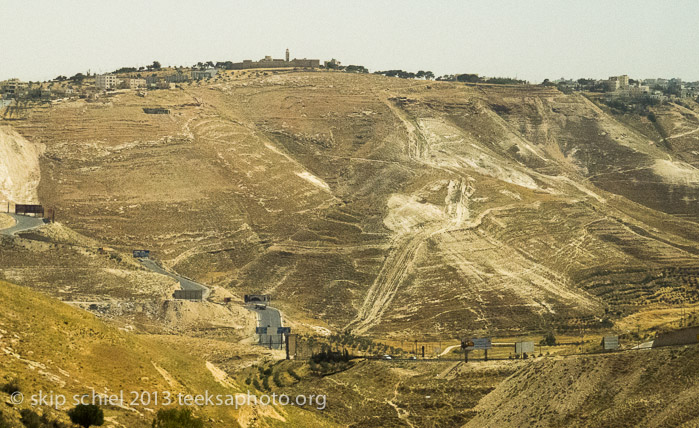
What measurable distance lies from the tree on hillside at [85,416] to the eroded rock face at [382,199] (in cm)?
5780

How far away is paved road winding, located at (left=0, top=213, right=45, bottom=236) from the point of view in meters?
98.7

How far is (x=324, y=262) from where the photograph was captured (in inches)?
4267

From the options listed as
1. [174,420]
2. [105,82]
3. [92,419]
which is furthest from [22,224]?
[92,419]

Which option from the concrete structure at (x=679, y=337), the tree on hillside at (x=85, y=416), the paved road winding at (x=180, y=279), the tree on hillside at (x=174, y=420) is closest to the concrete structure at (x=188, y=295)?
the paved road winding at (x=180, y=279)

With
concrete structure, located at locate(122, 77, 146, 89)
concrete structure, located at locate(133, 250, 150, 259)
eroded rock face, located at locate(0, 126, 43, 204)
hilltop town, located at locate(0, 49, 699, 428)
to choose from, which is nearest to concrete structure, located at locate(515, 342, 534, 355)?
hilltop town, located at locate(0, 49, 699, 428)

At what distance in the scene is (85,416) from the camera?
126ft

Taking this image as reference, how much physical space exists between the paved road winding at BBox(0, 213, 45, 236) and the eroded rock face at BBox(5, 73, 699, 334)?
4512mm

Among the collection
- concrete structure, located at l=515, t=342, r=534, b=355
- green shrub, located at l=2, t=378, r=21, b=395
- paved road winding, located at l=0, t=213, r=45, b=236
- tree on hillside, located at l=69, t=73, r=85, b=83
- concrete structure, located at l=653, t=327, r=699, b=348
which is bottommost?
concrete structure, located at l=515, t=342, r=534, b=355

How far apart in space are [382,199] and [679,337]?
65488 mm

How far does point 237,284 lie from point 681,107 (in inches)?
4095

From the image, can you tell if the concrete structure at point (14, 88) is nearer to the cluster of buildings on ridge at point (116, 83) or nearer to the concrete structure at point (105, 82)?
the cluster of buildings on ridge at point (116, 83)

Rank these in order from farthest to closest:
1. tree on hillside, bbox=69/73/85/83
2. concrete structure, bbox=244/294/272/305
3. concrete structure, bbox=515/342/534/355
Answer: tree on hillside, bbox=69/73/85/83
concrete structure, bbox=244/294/272/305
concrete structure, bbox=515/342/534/355

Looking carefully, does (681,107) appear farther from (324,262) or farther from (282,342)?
(282,342)

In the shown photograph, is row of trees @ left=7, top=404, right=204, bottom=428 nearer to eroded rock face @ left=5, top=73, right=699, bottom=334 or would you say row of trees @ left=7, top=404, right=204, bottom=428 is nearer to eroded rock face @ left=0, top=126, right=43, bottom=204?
eroded rock face @ left=5, top=73, right=699, bottom=334
